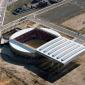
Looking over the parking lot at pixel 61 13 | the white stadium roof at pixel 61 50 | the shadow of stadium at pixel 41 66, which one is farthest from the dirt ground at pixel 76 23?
the shadow of stadium at pixel 41 66

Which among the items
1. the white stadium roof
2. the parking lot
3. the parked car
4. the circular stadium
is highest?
the white stadium roof

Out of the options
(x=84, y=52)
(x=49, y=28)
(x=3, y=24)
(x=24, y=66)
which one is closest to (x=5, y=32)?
(x=3, y=24)

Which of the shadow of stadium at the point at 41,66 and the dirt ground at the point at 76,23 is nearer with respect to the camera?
the shadow of stadium at the point at 41,66

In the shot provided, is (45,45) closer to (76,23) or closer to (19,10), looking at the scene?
(76,23)

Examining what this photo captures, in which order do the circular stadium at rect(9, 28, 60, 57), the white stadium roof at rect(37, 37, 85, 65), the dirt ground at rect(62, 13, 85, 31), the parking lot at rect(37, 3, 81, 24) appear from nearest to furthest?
the white stadium roof at rect(37, 37, 85, 65)
the circular stadium at rect(9, 28, 60, 57)
the dirt ground at rect(62, 13, 85, 31)
the parking lot at rect(37, 3, 81, 24)

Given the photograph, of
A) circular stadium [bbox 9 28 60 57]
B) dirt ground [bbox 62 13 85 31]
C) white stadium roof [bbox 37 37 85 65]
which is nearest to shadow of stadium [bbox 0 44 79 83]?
circular stadium [bbox 9 28 60 57]

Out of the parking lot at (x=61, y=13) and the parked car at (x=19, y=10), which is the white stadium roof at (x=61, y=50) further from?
the parked car at (x=19, y=10)

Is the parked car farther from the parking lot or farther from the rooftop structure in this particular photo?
the rooftop structure
